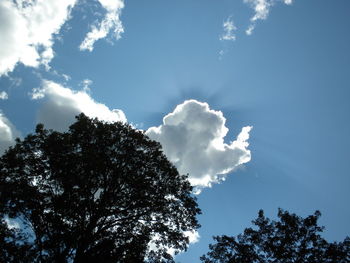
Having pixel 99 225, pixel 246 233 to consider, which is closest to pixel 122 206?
pixel 99 225

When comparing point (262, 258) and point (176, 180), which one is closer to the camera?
point (176, 180)

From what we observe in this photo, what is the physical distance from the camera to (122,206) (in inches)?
880

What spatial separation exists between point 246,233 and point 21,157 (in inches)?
924

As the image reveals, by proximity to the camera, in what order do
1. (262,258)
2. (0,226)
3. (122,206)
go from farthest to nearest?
(262,258) < (122,206) < (0,226)

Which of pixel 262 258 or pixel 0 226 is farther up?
pixel 262 258

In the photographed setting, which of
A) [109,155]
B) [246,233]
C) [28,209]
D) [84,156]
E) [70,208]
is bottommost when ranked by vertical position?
[28,209]

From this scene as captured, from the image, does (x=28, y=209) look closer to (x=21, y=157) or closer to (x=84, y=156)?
(x=21, y=157)

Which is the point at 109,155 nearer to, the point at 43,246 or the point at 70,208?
the point at 70,208

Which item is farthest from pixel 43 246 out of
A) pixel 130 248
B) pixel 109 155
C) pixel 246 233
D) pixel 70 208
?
pixel 246 233

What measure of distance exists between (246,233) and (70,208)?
61.9 ft

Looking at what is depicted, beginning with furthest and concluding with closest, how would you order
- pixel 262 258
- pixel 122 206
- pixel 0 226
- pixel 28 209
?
pixel 262 258
pixel 122 206
pixel 28 209
pixel 0 226

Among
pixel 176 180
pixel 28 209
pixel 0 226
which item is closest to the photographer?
pixel 0 226

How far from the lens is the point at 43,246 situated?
63.9ft

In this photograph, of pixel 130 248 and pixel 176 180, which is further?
pixel 176 180
